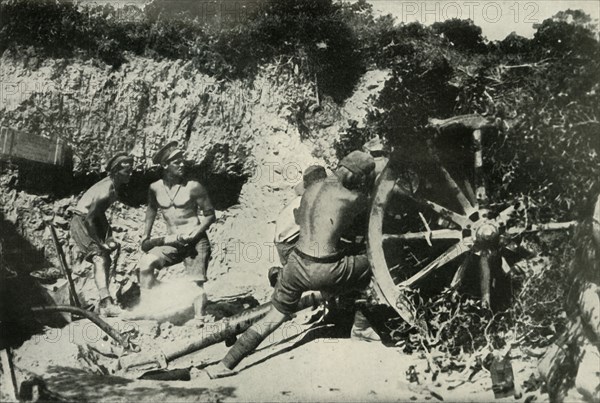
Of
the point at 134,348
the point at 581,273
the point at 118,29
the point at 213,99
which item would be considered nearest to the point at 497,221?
the point at 581,273

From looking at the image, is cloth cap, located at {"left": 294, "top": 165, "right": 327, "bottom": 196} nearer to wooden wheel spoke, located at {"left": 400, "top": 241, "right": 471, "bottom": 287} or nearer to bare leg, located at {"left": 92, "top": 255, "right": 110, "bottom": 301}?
wooden wheel spoke, located at {"left": 400, "top": 241, "right": 471, "bottom": 287}

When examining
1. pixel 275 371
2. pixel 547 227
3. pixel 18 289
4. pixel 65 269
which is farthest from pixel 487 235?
pixel 18 289

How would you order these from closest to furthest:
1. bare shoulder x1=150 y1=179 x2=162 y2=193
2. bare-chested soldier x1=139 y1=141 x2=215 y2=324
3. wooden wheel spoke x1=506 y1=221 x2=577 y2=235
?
wooden wheel spoke x1=506 y1=221 x2=577 y2=235, bare-chested soldier x1=139 y1=141 x2=215 y2=324, bare shoulder x1=150 y1=179 x2=162 y2=193

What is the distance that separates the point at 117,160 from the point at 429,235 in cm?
263

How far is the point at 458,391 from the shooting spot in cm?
532

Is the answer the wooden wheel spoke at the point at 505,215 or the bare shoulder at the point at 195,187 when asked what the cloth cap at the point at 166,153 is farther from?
the wooden wheel spoke at the point at 505,215

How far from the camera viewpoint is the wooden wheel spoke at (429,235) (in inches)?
217

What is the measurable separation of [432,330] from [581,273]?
1189 millimetres

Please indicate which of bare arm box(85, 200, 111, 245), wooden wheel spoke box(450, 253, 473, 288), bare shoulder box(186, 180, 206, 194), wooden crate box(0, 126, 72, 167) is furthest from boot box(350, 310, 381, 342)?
wooden crate box(0, 126, 72, 167)

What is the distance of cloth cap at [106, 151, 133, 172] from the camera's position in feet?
19.8

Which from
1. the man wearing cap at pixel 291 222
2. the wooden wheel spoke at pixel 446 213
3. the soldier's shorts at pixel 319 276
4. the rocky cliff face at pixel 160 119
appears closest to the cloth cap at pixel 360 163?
the man wearing cap at pixel 291 222

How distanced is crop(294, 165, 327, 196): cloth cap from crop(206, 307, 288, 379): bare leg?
102 cm

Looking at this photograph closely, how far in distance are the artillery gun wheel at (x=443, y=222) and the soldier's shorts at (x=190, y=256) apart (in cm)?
136

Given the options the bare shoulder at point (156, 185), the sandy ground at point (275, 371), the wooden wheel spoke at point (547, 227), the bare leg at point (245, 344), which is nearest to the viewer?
the sandy ground at point (275, 371)
